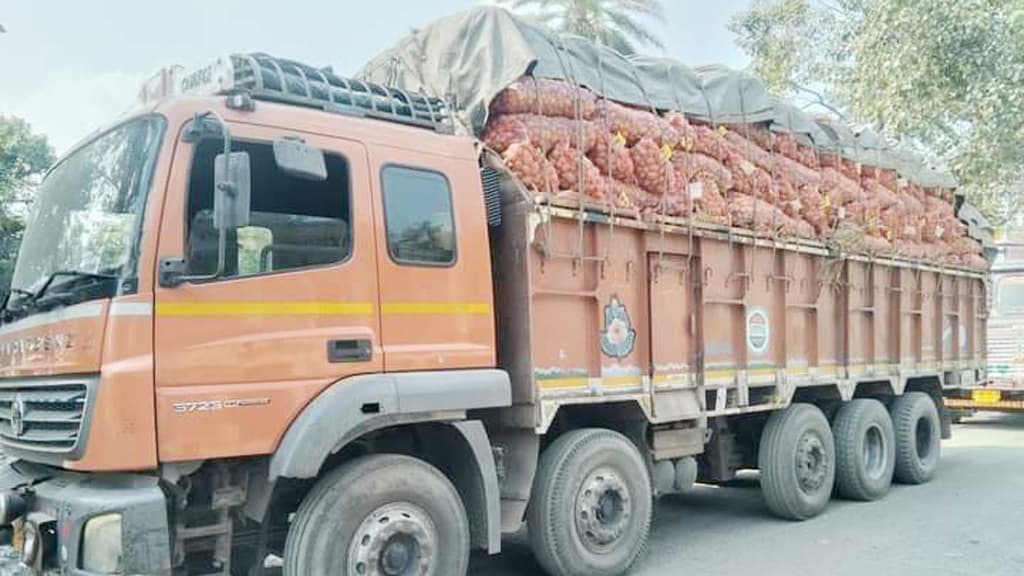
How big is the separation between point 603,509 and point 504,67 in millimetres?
2943

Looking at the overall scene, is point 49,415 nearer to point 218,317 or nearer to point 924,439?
point 218,317

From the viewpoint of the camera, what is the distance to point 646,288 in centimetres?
612

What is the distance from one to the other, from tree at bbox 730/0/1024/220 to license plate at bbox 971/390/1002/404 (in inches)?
154

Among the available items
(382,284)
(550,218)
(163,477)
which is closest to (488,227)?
(550,218)

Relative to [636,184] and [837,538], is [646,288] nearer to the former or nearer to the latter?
[636,184]

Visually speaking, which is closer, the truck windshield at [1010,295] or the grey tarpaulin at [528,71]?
the grey tarpaulin at [528,71]

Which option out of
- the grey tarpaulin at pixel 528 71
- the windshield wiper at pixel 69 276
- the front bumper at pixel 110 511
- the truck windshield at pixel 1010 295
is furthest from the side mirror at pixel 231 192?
the truck windshield at pixel 1010 295

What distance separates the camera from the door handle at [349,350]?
4.36 meters

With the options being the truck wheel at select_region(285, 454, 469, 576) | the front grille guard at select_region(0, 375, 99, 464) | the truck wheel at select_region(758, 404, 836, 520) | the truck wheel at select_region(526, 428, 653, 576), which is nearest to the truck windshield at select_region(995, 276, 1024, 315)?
the truck wheel at select_region(758, 404, 836, 520)

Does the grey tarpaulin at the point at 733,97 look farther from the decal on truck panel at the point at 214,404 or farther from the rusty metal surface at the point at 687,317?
the decal on truck panel at the point at 214,404

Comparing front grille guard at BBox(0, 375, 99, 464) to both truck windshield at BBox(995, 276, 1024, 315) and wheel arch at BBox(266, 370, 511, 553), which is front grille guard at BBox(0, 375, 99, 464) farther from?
truck windshield at BBox(995, 276, 1024, 315)

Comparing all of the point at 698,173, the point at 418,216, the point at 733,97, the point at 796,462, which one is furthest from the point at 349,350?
the point at 796,462

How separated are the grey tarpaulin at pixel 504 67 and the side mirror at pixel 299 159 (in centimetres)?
137

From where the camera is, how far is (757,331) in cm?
714
